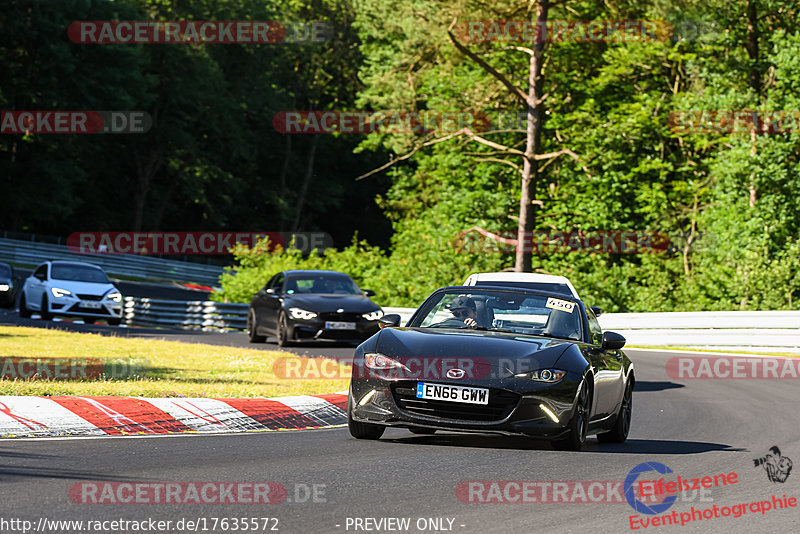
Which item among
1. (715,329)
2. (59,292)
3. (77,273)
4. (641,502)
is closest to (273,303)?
(59,292)

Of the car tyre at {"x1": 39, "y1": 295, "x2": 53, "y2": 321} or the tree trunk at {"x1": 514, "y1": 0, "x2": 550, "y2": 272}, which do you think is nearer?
the car tyre at {"x1": 39, "y1": 295, "x2": 53, "y2": 321}

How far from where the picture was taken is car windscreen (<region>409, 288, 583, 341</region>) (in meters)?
10.8

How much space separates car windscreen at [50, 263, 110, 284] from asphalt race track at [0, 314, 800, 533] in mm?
21457

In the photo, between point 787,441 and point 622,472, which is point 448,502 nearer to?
point 622,472

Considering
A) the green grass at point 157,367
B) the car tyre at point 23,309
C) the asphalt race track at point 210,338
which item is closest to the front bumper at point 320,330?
the asphalt race track at point 210,338

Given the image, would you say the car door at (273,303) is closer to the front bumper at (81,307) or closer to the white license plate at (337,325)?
the white license plate at (337,325)

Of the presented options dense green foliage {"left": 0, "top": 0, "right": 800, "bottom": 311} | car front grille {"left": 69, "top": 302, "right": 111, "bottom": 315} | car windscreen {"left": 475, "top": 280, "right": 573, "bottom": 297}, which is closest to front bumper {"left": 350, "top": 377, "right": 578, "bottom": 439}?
car windscreen {"left": 475, "top": 280, "right": 573, "bottom": 297}

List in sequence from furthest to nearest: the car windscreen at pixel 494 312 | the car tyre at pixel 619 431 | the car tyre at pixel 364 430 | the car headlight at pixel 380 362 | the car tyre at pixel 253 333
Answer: the car tyre at pixel 253 333 → the car tyre at pixel 619 431 → the car windscreen at pixel 494 312 → the car tyre at pixel 364 430 → the car headlight at pixel 380 362

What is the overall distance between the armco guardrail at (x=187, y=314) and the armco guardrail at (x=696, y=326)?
0.03 metres

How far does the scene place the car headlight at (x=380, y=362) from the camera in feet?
31.6

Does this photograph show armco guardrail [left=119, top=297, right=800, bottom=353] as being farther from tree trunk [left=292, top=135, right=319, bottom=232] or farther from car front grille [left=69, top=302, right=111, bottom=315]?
tree trunk [left=292, top=135, right=319, bottom=232]

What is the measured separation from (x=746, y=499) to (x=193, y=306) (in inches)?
1136

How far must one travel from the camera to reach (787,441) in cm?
1147

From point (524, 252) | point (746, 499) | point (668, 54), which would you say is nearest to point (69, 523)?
point (746, 499)
